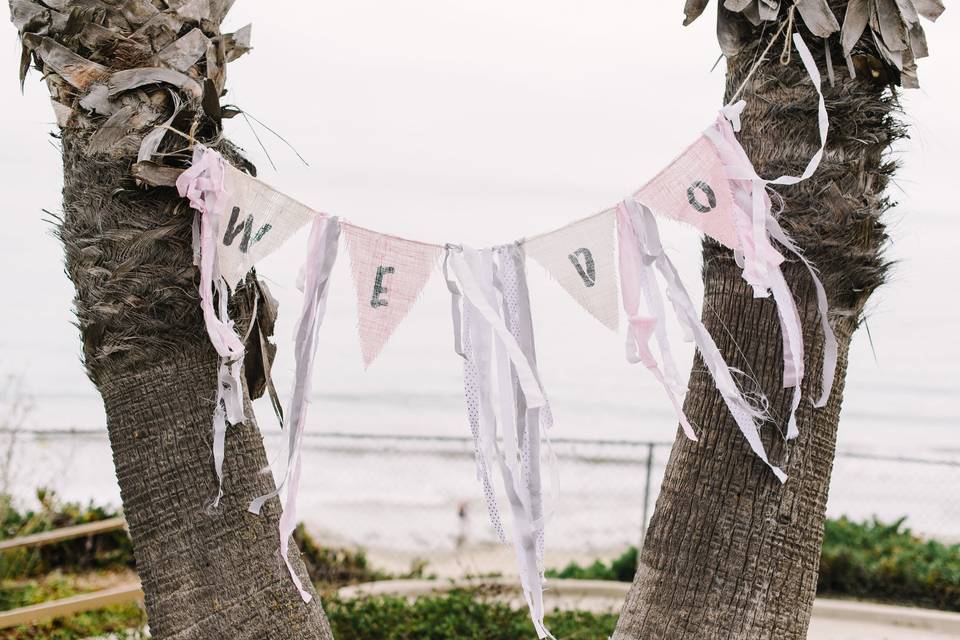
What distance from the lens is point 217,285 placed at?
249 centimetres

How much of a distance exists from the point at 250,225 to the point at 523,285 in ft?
2.42

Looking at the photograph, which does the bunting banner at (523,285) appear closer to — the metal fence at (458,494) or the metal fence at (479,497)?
the metal fence at (458,494)

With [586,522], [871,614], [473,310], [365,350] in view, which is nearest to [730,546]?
[473,310]

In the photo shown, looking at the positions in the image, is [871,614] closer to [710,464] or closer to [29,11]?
[710,464]

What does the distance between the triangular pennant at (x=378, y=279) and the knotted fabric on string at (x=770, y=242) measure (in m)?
0.77

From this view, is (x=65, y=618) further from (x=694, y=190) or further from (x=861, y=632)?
(x=861, y=632)

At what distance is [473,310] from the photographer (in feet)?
7.96

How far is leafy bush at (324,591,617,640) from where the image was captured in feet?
15.1

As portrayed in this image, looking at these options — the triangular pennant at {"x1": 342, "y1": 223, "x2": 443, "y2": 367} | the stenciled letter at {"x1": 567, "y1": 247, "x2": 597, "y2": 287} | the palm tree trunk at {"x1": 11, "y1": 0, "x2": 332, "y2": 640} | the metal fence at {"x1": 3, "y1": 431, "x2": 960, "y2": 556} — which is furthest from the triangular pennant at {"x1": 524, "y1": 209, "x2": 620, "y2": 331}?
the metal fence at {"x1": 3, "y1": 431, "x2": 960, "y2": 556}

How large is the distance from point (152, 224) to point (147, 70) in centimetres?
40

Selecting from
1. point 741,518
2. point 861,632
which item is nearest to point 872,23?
point 741,518

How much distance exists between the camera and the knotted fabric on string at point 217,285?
95.0 inches

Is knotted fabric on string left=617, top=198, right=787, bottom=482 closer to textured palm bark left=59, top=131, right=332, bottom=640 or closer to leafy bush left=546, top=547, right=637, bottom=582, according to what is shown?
textured palm bark left=59, top=131, right=332, bottom=640

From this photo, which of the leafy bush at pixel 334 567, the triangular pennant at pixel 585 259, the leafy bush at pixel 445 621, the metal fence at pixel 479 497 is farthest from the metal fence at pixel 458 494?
the triangular pennant at pixel 585 259
